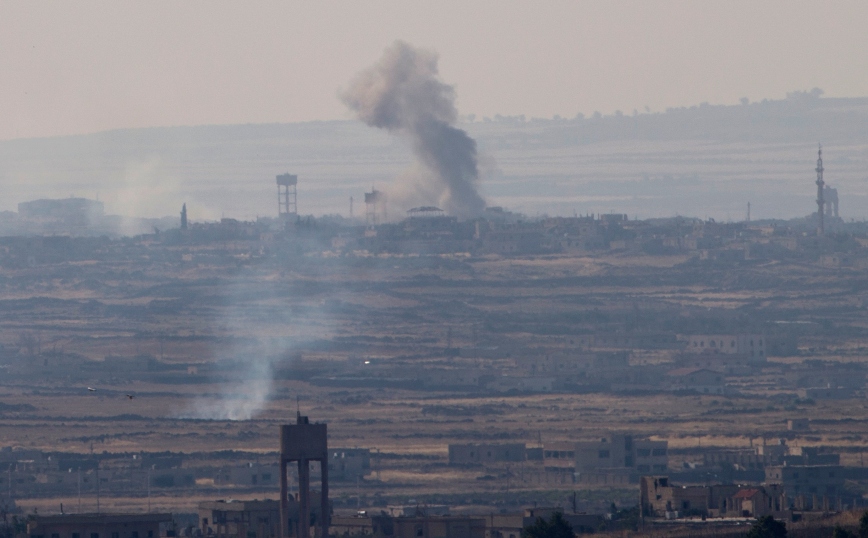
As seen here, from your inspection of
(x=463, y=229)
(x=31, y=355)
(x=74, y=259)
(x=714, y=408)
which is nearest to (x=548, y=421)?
(x=714, y=408)

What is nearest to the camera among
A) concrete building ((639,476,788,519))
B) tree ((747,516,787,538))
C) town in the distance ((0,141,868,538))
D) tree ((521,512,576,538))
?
tree ((747,516,787,538))

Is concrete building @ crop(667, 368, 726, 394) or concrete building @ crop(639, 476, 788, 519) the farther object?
concrete building @ crop(667, 368, 726, 394)

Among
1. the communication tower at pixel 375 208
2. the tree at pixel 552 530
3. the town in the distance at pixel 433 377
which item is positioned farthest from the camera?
the communication tower at pixel 375 208

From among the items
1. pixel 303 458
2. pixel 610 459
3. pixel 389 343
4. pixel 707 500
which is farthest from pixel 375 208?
pixel 303 458

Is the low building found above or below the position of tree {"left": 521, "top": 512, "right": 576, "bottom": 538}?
below

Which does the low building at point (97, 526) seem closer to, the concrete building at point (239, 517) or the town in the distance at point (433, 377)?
the town in the distance at point (433, 377)

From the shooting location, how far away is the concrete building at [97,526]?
176ft

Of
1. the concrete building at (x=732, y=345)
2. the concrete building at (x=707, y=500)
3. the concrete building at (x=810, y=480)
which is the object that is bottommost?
the concrete building at (x=810, y=480)

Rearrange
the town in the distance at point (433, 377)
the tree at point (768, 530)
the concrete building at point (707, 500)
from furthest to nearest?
1. the town in the distance at point (433, 377)
2. the concrete building at point (707, 500)
3. the tree at point (768, 530)

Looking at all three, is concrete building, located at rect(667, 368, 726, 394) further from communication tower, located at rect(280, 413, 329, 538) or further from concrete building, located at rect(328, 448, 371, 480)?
communication tower, located at rect(280, 413, 329, 538)

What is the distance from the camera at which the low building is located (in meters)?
53.7

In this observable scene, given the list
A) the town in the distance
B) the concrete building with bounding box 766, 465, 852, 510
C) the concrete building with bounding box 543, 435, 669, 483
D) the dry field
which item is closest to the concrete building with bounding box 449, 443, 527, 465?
the town in the distance

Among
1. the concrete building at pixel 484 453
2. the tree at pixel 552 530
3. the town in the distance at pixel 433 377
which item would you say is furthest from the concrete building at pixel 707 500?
the concrete building at pixel 484 453

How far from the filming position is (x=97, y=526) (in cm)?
5403
